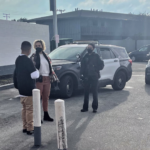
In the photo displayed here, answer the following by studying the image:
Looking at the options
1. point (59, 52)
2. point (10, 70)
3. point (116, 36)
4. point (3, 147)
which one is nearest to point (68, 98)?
point (59, 52)

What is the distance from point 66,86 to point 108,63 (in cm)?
219

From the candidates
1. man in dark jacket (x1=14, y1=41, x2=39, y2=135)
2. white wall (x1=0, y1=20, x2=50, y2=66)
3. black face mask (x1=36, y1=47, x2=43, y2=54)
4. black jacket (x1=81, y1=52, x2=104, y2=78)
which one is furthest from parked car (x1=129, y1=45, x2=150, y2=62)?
man in dark jacket (x1=14, y1=41, x2=39, y2=135)

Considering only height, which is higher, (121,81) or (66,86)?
(66,86)

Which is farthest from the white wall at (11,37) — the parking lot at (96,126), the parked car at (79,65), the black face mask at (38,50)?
the black face mask at (38,50)

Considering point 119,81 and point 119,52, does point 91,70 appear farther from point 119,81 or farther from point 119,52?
point 119,52

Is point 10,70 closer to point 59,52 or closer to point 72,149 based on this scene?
point 59,52

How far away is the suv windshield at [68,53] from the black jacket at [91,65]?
7.35 feet

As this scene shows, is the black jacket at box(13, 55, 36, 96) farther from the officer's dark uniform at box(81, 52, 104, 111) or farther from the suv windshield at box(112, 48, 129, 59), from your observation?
the suv windshield at box(112, 48, 129, 59)

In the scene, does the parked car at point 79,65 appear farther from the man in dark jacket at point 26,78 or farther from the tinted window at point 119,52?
the man in dark jacket at point 26,78

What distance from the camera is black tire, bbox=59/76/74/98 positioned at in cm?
836

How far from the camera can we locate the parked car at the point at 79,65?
845 centimetres

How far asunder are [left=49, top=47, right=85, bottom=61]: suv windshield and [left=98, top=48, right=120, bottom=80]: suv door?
33.9 inches

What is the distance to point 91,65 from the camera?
6.79 meters

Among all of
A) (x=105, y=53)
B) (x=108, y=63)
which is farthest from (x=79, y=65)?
(x=105, y=53)
